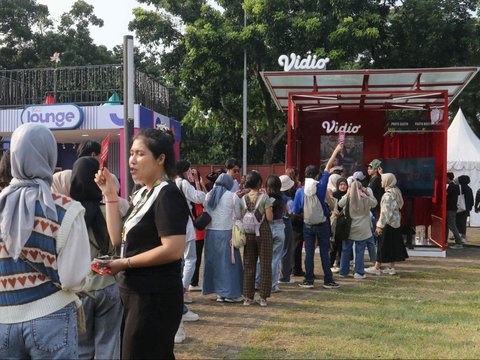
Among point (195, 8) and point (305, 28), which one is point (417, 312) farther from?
point (195, 8)

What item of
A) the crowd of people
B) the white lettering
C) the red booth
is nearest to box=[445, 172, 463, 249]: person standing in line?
the red booth

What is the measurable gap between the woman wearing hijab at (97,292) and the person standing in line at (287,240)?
5.14 metres

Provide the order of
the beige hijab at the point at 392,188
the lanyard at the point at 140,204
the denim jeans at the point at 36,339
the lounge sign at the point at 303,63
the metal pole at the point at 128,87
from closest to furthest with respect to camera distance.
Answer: the denim jeans at the point at 36,339 → the lanyard at the point at 140,204 → the metal pole at the point at 128,87 → the beige hijab at the point at 392,188 → the lounge sign at the point at 303,63

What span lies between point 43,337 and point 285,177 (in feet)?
22.8

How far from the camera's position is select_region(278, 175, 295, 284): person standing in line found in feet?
28.9

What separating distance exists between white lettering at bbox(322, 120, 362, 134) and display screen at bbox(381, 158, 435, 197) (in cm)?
204

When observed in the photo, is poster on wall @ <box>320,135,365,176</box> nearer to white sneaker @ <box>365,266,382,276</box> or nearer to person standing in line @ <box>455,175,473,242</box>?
person standing in line @ <box>455,175,473,242</box>

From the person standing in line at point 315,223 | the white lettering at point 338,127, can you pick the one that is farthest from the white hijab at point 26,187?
the white lettering at point 338,127

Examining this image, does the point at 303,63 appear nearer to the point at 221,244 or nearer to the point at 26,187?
the point at 221,244

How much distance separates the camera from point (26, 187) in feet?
8.09

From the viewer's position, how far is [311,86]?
12.9 m

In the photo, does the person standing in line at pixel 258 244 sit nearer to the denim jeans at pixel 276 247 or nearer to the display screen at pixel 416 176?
the denim jeans at pixel 276 247

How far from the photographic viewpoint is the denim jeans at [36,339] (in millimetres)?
2396

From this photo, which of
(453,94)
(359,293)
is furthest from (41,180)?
(453,94)
